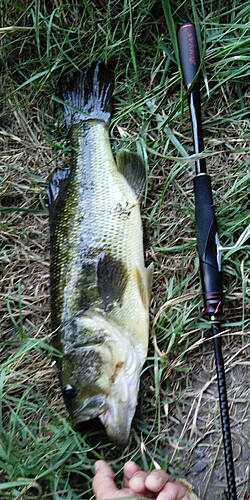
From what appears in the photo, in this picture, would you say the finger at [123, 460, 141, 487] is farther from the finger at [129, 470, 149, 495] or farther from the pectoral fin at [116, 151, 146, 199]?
the pectoral fin at [116, 151, 146, 199]

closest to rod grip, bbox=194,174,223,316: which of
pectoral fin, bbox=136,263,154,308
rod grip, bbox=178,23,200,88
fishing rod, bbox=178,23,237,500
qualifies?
fishing rod, bbox=178,23,237,500

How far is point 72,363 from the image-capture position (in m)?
2.75

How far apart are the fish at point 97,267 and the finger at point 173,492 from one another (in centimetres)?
26

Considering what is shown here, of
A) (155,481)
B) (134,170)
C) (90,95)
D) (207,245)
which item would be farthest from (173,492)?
(90,95)

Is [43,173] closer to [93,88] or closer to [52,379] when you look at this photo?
[93,88]

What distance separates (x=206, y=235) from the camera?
110 inches

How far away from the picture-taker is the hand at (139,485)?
251cm

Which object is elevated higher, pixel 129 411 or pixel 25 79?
pixel 25 79

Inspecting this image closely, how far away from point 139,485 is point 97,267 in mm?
895

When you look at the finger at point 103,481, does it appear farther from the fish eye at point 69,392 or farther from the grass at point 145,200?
the fish eye at point 69,392

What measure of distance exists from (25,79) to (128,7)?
2.12 ft

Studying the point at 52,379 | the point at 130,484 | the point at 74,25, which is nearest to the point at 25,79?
the point at 74,25

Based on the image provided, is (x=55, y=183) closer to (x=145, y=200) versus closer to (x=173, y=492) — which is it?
(x=145, y=200)

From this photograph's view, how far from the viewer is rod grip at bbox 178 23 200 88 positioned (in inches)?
116
